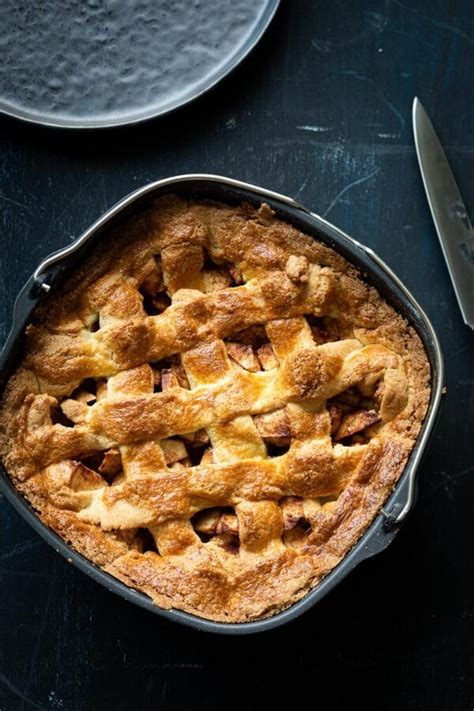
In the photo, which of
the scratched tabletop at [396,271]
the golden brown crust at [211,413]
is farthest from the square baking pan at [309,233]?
the scratched tabletop at [396,271]

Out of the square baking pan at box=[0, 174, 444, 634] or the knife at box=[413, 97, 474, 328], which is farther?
the knife at box=[413, 97, 474, 328]

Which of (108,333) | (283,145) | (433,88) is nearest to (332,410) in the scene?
(108,333)

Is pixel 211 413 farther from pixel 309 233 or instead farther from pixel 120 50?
pixel 120 50

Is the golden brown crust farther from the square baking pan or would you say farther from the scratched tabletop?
the scratched tabletop

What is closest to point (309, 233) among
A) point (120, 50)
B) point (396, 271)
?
point (396, 271)

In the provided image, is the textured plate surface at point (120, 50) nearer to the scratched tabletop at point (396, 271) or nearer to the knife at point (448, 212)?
the scratched tabletop at point (396, 271)

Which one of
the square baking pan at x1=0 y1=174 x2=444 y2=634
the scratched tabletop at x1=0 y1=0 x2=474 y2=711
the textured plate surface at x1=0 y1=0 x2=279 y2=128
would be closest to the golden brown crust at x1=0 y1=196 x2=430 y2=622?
the square baking pan at x1=0 y1=174 x2=444 y2=634

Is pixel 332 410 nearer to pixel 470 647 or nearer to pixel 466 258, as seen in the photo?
pixel 466 258
